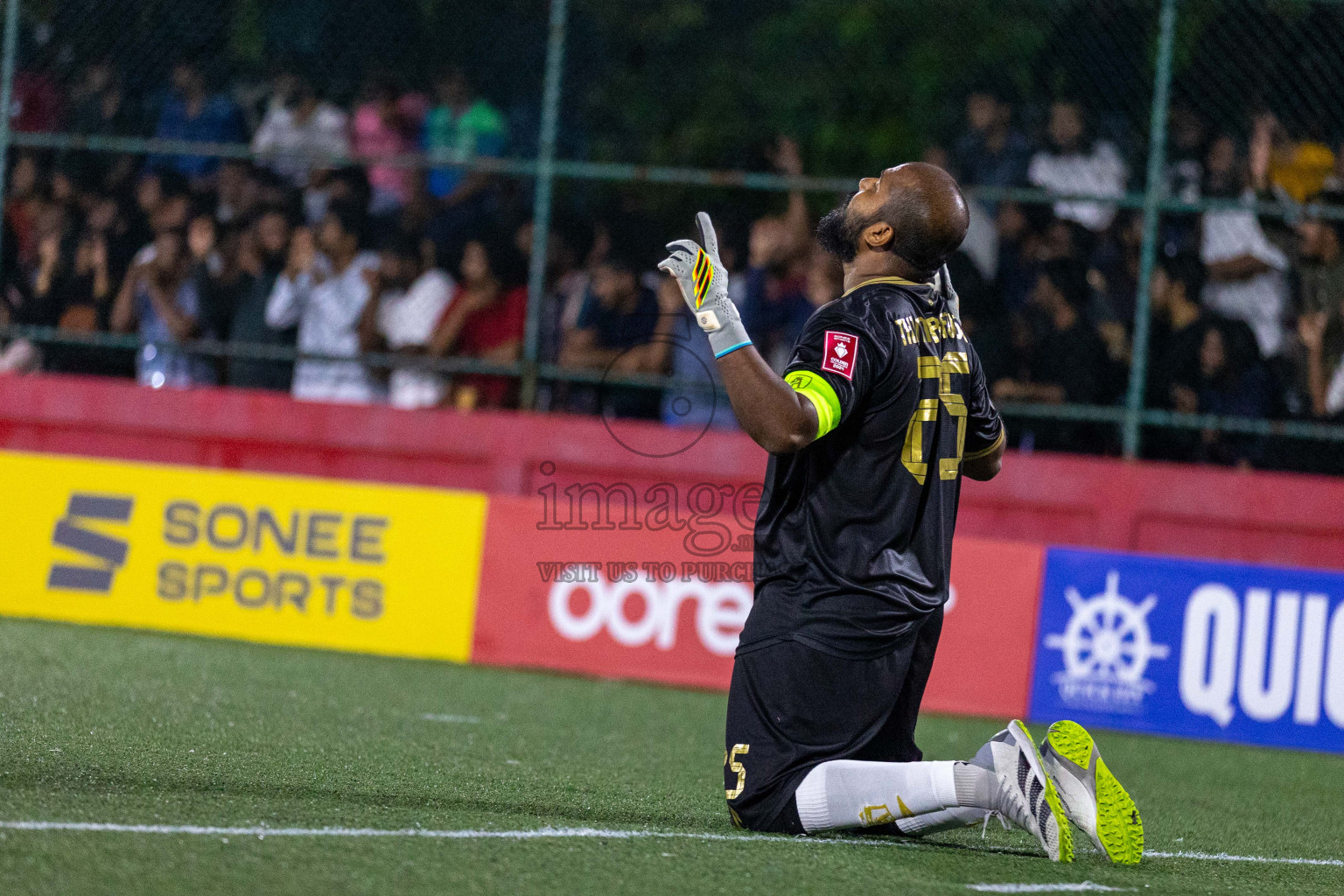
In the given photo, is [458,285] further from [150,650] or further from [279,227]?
[150,650]

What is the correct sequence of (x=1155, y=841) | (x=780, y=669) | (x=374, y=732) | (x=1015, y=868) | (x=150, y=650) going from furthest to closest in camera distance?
1. (x=150, y=650)
2. (x=374, y=732)
3. (x=1155, y=841)
4. (x=780, y=669)
5. (x=1015, y=868)

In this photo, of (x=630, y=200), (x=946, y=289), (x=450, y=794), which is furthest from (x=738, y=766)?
(x=630, y=200)

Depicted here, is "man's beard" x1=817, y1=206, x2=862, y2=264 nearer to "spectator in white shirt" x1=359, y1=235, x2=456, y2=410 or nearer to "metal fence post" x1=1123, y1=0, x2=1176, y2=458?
"metal fence post" x1=1123, y1=0, x2=1176, y2=458

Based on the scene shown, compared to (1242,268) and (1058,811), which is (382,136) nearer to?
(1242,268)

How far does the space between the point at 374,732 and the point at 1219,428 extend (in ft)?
18.8

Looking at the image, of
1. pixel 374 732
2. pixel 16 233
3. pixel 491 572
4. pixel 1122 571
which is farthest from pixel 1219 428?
pixel 16 233

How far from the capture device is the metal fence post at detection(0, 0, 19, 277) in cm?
1062

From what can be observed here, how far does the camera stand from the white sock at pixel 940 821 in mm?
3963

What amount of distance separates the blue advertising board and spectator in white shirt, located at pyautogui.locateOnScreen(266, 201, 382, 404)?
15.3 ft

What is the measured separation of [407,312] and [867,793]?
6999 mm

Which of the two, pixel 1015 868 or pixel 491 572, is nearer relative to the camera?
pixel 1015 868

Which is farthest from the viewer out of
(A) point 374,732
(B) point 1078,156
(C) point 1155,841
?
(B) point 1078,156

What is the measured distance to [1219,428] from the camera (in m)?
9.38

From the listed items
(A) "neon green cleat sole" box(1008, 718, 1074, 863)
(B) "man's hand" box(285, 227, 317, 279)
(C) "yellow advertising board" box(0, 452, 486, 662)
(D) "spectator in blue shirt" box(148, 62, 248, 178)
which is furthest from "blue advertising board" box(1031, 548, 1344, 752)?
(D) "spectator in blue shirt" box(148, 62, 248, 178)
